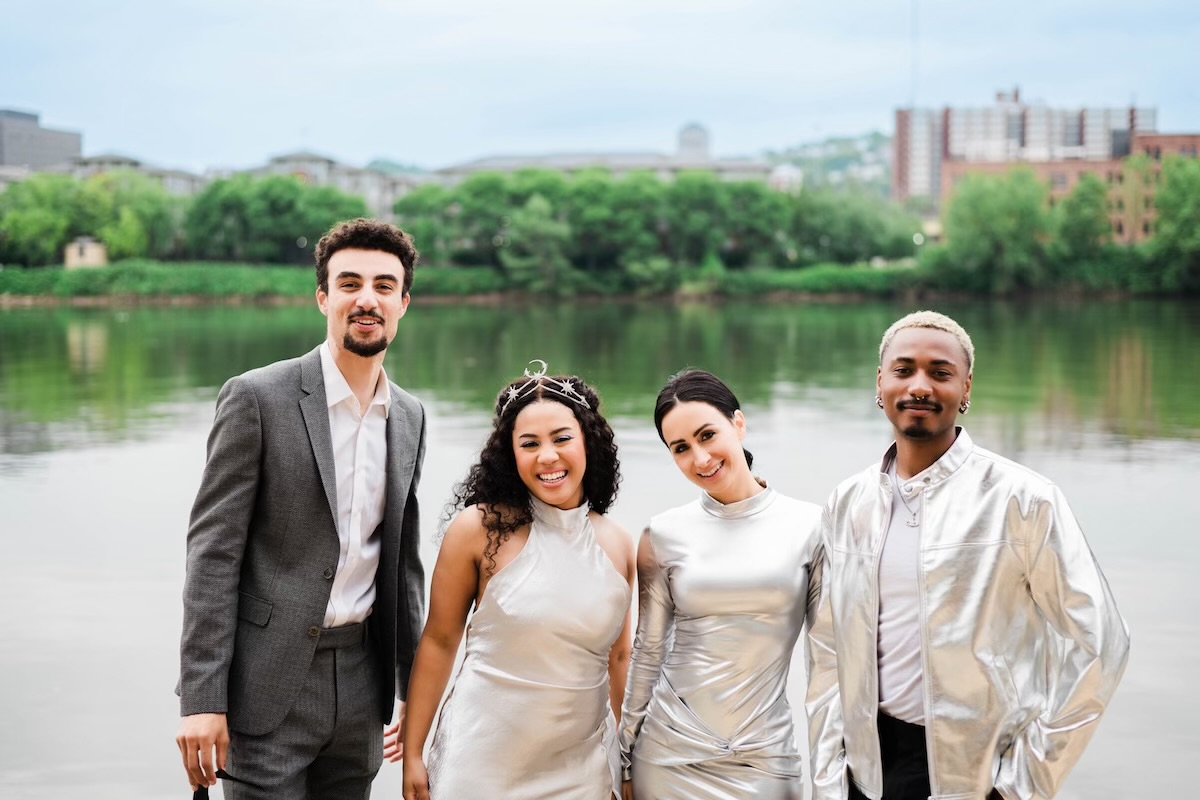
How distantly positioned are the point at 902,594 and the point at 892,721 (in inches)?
13.7

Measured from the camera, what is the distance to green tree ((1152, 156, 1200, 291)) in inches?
2783

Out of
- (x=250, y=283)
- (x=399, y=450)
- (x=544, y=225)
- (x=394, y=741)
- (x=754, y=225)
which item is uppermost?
(x=754, y=225)

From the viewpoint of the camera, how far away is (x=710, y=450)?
137 inches

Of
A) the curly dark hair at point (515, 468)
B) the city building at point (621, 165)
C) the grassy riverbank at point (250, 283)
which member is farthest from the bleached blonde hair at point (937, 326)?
the city building at point (621, 165)

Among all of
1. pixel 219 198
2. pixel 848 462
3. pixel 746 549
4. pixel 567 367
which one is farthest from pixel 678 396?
pixel 219 198

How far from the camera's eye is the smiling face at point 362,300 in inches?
135

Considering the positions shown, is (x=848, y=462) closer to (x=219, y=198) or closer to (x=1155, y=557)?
(x=1155, y=557)

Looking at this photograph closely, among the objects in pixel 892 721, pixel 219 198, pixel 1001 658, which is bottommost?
pixel 892 721

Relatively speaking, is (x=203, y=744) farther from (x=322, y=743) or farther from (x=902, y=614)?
(x=902, y=614)

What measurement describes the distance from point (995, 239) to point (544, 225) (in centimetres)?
2939

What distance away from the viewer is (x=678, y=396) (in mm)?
3547

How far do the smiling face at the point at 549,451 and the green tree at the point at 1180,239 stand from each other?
75.5 meters

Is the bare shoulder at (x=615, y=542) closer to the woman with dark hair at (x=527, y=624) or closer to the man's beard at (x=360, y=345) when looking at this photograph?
the woman with dark hair at (x=527, y=624)

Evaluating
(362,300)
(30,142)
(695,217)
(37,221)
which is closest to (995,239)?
(695,217)
